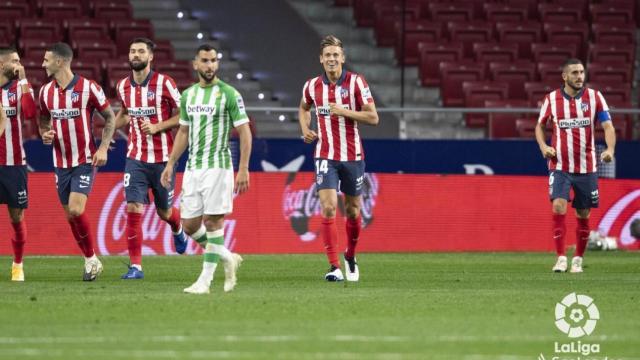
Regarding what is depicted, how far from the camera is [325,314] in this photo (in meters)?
10.7

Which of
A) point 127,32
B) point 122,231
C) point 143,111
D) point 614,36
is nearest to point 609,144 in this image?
point 143,111

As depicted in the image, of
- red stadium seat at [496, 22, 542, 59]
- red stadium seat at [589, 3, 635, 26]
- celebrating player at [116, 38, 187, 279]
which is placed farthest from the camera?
red stadium seat at [589, 3, 635, 26]

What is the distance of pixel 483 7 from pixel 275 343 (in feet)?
64.3

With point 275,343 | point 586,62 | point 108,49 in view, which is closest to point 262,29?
point 108,49

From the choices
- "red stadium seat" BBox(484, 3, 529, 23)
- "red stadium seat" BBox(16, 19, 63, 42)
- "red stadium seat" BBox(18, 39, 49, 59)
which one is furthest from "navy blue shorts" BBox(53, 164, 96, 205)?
"red stadium seat" BBox(484, 3, 529, 23)

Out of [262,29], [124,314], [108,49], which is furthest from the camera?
[262,29]

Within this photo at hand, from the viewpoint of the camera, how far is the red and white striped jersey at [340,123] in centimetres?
1441

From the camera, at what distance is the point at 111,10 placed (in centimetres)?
2578

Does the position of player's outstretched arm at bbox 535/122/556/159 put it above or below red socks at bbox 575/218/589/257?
above

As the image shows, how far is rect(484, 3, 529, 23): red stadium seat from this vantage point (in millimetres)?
27656

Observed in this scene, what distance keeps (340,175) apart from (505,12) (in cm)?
1407

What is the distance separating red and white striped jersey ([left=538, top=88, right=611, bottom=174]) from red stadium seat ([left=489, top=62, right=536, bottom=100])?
→ 919cm

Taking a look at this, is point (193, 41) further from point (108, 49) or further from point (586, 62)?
point (586, 62)

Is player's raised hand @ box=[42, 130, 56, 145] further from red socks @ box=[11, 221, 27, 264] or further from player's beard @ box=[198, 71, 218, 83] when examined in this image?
player's beard @ box=[198, 71, 218, 83]
